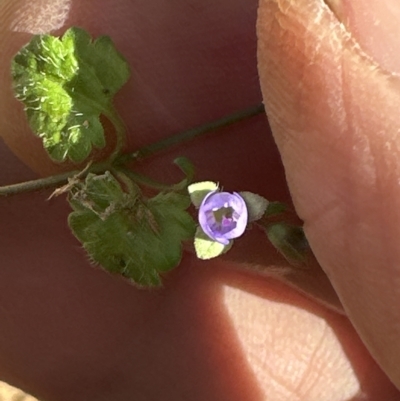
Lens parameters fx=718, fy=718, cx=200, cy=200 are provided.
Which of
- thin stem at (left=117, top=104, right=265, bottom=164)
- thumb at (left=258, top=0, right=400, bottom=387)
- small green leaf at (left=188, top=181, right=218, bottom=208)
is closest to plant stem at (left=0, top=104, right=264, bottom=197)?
thin stem at (left=117, top=104, right=265, bottom=164)

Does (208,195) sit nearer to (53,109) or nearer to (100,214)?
(100,214)

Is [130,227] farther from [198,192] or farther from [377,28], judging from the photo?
[377,28]

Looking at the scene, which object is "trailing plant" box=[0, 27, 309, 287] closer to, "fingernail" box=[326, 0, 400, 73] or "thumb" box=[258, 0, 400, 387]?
"thumb" box=[258, 0, 400, 387]

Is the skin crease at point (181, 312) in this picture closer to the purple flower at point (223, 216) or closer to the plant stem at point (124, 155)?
the plant stem at point (124, 155)

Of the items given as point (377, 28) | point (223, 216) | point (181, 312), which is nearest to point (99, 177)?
point (223, 216)

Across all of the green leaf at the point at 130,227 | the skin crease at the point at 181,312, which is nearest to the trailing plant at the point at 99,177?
the green leaf at the point at 130,227
